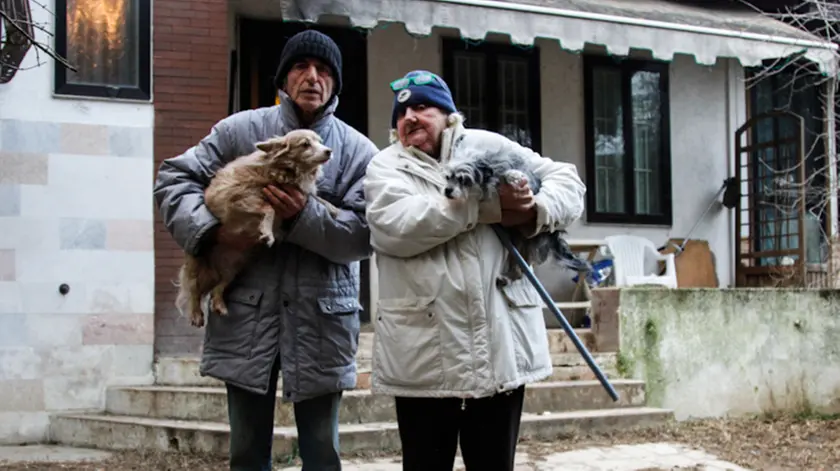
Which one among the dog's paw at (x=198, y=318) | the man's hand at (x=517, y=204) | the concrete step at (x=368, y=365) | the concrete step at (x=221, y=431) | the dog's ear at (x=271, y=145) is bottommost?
the concrete step at (x=221, y=431)

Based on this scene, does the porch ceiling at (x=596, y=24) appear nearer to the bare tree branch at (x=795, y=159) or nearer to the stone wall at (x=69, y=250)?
the bare tree branch at (x=795, y=159)

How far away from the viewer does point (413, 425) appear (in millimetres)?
3018

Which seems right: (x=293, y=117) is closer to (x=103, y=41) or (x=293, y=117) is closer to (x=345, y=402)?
(x=345, y=402)

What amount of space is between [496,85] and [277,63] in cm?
257

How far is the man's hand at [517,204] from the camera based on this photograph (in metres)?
2.86

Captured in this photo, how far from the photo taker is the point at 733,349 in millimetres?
7410

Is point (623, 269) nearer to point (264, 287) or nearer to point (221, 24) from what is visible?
point (221, 24)

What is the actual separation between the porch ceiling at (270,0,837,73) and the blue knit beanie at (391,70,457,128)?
3.96m

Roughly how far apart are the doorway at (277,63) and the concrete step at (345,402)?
97.0 inches

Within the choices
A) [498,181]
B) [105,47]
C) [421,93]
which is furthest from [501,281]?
[105,47]

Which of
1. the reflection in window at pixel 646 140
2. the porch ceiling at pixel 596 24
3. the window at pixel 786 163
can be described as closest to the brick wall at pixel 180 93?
the porch ceiling at pixel 596 24

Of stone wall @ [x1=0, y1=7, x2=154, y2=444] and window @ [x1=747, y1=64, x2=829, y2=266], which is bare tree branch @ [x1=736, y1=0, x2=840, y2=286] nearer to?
window @ [x1=747, y1=64, x2=829, y2=266]

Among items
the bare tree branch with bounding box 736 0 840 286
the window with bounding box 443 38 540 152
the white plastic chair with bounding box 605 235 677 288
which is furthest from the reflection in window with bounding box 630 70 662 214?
the window with bounding box 443 38 540 152

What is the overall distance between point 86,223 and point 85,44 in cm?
152
